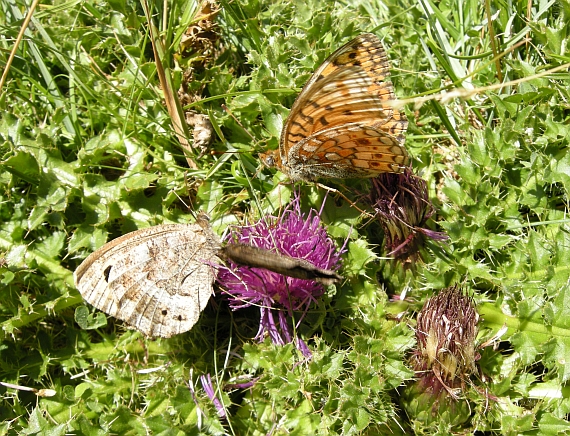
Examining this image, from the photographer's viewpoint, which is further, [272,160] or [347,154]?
[272,160]

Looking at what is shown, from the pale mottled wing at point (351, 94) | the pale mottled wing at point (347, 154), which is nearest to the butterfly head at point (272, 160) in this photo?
the pale mottled wing at point (347, 154)

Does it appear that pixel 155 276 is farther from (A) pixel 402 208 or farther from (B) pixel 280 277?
(A) pixel 402 208

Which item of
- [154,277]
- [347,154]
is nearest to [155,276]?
[154,277]

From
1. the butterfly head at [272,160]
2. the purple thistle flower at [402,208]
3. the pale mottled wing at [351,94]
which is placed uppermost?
the pale mottled wing at [351,94]

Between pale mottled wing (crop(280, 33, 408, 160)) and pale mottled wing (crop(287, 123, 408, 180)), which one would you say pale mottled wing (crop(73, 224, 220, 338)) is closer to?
pale mottled wing (crop(287, 123, 408, 180))

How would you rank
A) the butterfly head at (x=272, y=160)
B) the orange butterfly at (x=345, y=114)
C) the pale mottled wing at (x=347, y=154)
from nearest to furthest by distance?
1. the pale mottled wing at (x=347, y=154)
2. the orange butterfly at (x=345, y=114)
3. the butterfly head at (x=272, y=160)

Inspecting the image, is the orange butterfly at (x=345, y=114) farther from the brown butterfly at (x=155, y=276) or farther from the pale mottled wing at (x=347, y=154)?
the brown butterfly at (x=155, y=276)
